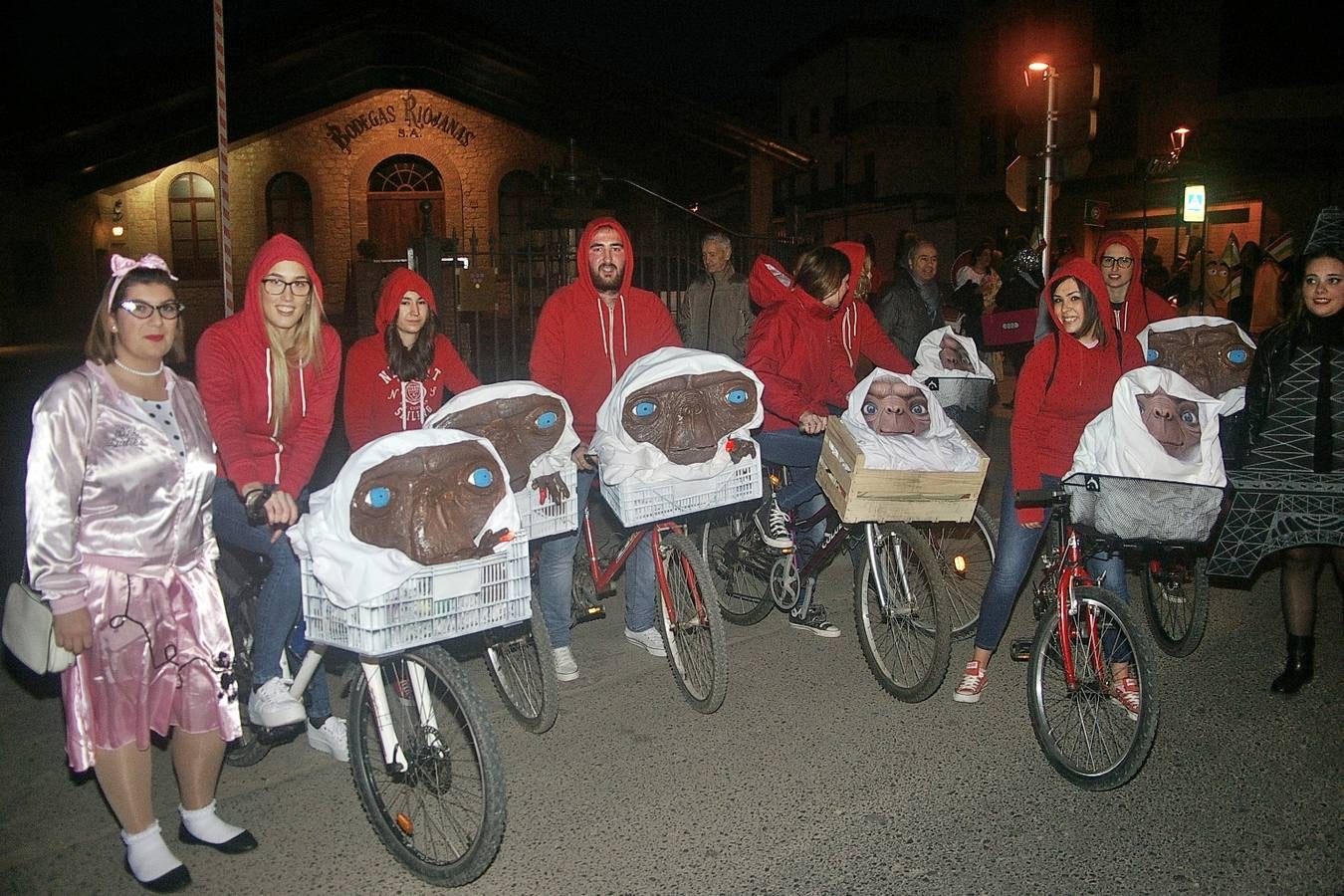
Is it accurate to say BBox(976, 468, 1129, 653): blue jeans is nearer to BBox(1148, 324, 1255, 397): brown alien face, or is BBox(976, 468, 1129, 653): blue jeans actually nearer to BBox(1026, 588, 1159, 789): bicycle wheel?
BBox(1026, 588, 1159, 789): bicycle wheel

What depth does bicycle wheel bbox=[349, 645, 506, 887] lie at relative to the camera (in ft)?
11.1

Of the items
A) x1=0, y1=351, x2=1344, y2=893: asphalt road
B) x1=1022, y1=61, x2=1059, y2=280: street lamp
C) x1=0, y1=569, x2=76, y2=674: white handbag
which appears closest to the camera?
x1=0, y1=569, x2=76, y2=674: white handbag

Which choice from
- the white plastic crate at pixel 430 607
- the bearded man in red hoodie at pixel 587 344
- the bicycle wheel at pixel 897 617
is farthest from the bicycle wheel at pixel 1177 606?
the white plastic crate at pixel 430 607

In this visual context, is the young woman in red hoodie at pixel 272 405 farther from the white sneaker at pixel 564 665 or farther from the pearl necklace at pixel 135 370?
the white sneaker at pixel 564 665

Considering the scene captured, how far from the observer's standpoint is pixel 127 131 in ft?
60.5

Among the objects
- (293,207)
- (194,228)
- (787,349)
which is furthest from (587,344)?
(194,228)

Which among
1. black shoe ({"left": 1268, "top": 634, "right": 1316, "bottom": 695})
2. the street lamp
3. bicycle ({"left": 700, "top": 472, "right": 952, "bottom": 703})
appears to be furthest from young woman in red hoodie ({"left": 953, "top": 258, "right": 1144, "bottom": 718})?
the street lamp

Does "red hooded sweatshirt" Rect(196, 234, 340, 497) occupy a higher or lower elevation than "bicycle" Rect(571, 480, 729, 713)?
higher

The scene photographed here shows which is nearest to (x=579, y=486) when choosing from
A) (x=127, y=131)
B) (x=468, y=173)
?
(x=127, y=131)

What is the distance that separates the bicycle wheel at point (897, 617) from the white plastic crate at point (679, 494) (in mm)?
765

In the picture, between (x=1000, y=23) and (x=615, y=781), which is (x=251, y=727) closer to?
(x=615, y=781)

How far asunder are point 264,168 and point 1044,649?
2072cm

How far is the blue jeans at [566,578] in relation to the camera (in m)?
5.21

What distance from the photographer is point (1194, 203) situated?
19.8 meters
